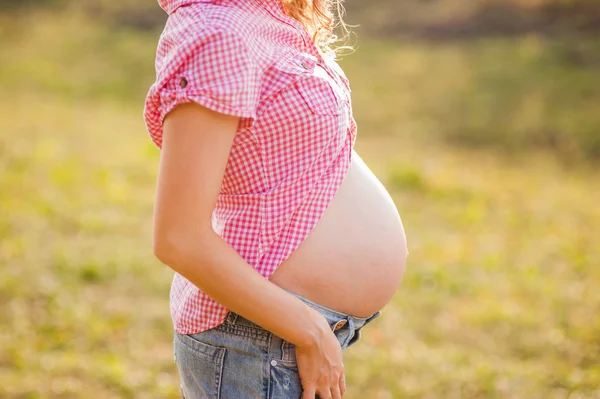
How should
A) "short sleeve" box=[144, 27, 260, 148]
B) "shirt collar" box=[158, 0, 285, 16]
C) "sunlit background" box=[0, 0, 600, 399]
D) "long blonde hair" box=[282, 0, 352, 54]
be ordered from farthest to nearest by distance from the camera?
1. "sunlit background" box=[0, 0, 600, 399]
2. "long blonde hair" box=[282, 0, 352, 54]
3. "shirt collar" box=[158, 0, 285, 16]
4. "short sleeve" box=[144, 27, 260, 148]

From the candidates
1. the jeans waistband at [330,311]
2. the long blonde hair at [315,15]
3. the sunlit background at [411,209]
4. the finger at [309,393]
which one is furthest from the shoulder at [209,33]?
the sunlit background at [411,209]

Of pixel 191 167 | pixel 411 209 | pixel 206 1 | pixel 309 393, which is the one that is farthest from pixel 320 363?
pixel 411 209

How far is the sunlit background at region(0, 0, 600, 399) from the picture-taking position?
12.6 feet

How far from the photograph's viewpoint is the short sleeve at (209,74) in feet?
3.88

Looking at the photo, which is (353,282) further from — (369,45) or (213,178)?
(369,45)

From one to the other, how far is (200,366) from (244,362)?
0.37 ft

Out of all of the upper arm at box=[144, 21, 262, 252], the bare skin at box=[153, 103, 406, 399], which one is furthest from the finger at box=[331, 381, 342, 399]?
the upper arm at box=[144, 21, 262, 252]

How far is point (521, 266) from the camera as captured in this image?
5391mm

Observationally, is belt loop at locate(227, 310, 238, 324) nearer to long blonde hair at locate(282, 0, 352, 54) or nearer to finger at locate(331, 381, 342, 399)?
finger at locate(331, 381, 342, 399)

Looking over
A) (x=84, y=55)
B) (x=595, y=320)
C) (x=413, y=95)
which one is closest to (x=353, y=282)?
(x=595, y=320)

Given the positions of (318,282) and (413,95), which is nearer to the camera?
(318,282)

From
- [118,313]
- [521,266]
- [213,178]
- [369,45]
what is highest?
[213,178]

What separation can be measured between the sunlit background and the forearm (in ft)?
7.92

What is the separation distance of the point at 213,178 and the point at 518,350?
344 cm
